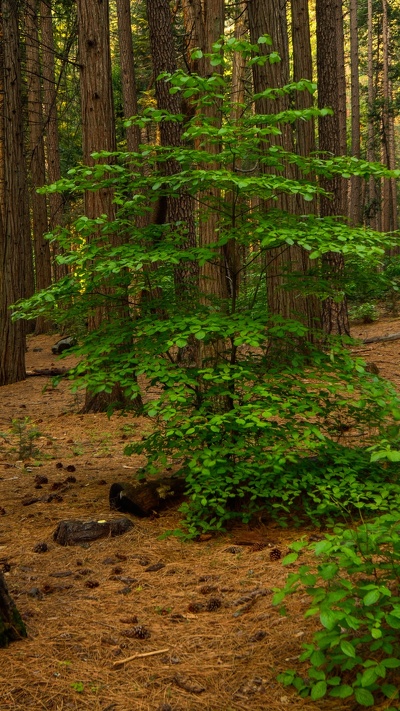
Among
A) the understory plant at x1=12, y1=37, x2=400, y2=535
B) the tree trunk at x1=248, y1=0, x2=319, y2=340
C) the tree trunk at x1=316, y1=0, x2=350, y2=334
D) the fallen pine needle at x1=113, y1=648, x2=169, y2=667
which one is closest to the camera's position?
the fallen pine needle at x1=113, y1=648, x2=169, y2=667

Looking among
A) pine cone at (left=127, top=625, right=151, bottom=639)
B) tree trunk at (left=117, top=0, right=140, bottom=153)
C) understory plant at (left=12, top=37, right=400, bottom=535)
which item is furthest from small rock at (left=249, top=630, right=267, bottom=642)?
tree trunk at (left=117, top=0, right=140, bottom=153)

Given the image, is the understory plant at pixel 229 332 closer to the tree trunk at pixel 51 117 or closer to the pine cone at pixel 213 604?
the pine cone at pixel 213 604

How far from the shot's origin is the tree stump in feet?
11.5

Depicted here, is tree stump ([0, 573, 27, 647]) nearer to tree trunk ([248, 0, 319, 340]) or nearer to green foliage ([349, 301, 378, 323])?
tree trunk ([248, 0, 319, 340])

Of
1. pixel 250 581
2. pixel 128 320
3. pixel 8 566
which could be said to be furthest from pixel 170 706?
pixel 128 320

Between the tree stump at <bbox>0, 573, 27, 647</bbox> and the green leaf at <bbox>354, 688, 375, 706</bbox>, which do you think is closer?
the green leaf at <bbox>354, 688, 375, 706</bbox>

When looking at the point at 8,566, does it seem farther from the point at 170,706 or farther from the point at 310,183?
the point at 310,183

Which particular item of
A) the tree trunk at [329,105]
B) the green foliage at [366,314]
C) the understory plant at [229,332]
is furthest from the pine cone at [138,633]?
the green foliage at [366,314]

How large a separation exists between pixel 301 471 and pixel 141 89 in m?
21.8

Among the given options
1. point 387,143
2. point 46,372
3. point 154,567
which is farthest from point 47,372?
point 387,143

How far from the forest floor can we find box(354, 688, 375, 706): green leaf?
0.23m

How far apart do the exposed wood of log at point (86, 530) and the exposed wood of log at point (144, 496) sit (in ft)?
0.91

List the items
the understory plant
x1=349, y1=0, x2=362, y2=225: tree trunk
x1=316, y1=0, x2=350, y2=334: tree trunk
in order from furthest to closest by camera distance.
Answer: x1=349, y1=0, x2=362, y2=225: tree trunk < x1=316, y1=0, x2=350, y2=334: tree trunk < the understory plant

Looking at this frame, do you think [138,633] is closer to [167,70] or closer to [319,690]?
[319,690]
